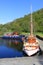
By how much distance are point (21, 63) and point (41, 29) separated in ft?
357

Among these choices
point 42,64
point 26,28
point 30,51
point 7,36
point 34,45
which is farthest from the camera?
point 26,28

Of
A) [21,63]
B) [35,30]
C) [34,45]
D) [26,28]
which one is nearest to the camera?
[21,63]

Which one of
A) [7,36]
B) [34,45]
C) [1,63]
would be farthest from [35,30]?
[1,63]

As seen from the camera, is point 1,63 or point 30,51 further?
point 30,51

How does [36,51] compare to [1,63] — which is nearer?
[1,63]

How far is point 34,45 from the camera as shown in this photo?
35.9 metres

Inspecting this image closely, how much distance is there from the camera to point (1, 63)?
23.8 m

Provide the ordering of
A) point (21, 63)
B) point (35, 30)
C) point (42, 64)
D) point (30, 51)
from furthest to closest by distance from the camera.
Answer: point (35, 30) → point (30, 51) → point (21, 63) → point (42, 64)

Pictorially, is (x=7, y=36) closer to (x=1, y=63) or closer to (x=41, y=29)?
(x=41, y=29)

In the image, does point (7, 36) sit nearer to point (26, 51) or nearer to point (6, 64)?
point (26, 51)

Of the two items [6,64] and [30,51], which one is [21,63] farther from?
[30,51]

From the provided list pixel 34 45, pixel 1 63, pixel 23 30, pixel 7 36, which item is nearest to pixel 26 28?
pixel 23 30

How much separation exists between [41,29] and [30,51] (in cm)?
9913

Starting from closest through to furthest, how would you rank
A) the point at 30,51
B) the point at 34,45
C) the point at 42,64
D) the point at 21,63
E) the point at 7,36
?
the point at 42,64, the point at 21,63, the point at 30,51, the point at 34,45, the point at 7,36
